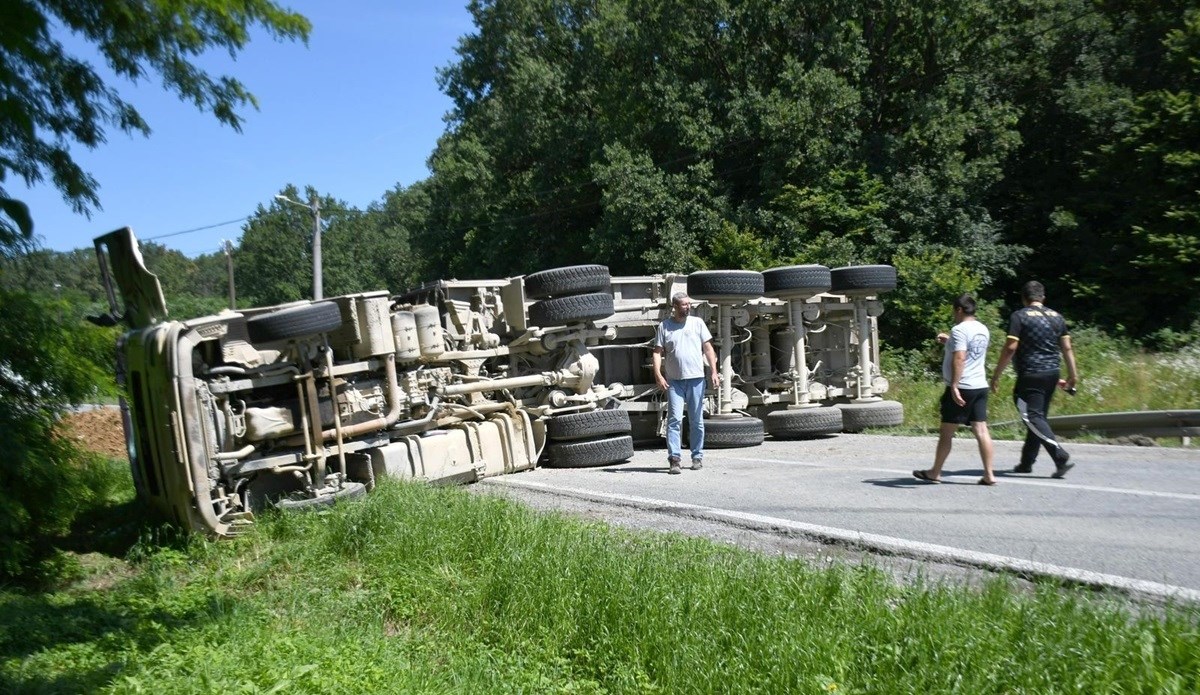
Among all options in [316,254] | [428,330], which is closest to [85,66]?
[428,330]

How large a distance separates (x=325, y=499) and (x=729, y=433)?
16.5 feet

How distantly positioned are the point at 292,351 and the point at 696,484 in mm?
3522

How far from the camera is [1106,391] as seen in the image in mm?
13734

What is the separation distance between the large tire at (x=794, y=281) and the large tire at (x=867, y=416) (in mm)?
1617

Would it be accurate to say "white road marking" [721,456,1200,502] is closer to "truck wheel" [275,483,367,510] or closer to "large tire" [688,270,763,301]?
"large tire" [688,270,763,301]

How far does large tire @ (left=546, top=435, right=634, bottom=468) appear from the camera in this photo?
9914 mm

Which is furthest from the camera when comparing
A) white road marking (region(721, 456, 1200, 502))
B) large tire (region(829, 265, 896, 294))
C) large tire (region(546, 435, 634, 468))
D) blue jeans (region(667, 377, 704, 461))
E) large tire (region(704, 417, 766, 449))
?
large tire (region(829, 265, 896, 294))

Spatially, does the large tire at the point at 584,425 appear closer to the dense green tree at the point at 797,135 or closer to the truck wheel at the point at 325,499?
the truck wheel at the point at 325,499

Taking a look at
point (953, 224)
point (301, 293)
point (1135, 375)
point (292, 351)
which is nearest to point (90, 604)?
point (292, 351)

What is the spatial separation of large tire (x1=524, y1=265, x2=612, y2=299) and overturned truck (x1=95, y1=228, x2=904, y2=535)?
0.07ft

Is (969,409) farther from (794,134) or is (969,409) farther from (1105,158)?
(794,134)

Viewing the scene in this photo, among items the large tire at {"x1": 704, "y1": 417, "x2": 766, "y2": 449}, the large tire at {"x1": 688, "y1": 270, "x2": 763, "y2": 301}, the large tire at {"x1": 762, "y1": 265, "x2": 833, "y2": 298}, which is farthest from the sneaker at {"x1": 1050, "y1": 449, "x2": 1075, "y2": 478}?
the large tire at {"x1": 762, "y1": 265, "x2": 833, "y2": 298}

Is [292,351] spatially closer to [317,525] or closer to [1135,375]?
[317,525]

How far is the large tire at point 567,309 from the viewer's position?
9922 mm
